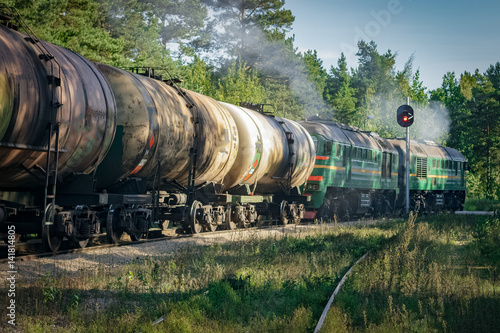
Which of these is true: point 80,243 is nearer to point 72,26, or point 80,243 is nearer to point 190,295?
point 190,295

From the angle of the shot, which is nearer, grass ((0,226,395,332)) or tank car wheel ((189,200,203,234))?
grass ((0,226,395,332))

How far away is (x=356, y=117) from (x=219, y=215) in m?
60.3

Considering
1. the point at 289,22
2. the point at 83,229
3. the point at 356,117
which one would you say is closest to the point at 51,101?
the point at 83,229

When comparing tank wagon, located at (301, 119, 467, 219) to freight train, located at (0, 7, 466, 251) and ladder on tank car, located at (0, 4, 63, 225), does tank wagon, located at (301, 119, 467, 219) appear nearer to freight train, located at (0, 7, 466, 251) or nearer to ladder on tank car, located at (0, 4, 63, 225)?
freight train, located at (0, 7, 466, 251)

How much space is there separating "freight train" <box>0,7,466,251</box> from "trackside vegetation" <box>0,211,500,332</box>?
1.86m

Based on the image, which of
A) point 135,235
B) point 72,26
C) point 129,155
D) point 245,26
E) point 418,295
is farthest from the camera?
point 245,26

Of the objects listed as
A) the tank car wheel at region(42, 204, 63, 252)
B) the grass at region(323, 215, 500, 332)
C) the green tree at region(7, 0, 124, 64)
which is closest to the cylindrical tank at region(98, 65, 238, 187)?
the tank car wheel at region(42, 204, 63, 252)

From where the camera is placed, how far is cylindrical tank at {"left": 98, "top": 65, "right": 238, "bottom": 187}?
1205 cm

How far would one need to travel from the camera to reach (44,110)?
9.30 m

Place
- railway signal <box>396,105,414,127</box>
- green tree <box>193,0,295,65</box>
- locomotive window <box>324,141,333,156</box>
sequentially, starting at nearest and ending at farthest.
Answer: locomotive window <box>324,141,333,156</box>
railway signal <box>396,105,414,127</box>
green tree <box>193,0,295,65</box>

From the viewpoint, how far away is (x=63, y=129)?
9719 mm

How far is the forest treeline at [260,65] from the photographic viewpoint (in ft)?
95.9

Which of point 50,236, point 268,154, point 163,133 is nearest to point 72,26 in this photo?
point 268,154

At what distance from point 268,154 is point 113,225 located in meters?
6.73
